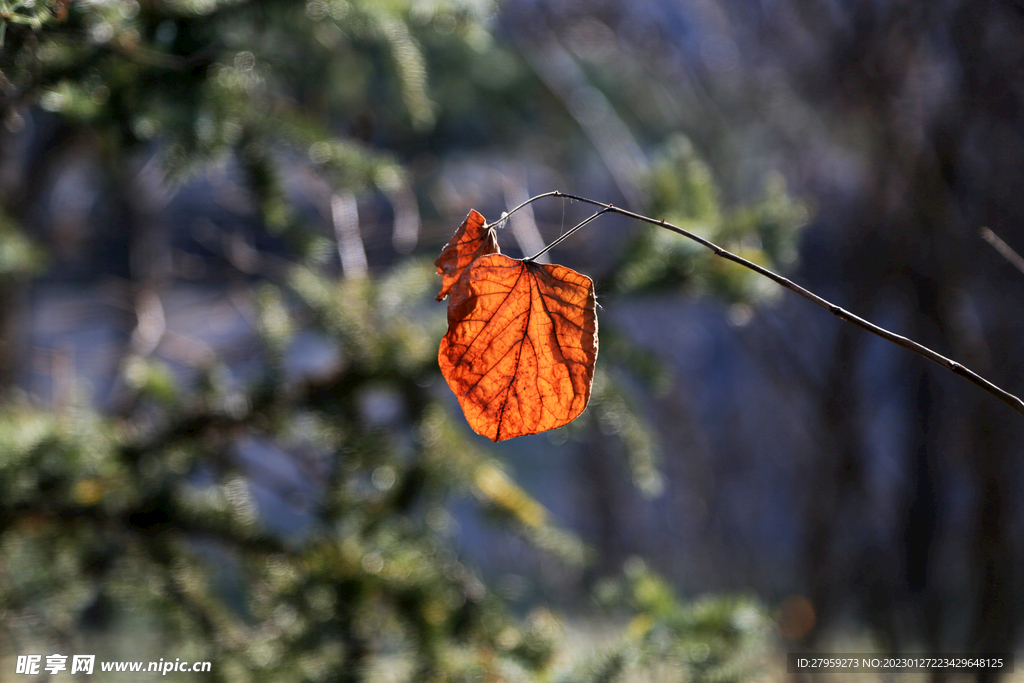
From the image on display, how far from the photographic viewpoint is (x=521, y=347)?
1.21ft

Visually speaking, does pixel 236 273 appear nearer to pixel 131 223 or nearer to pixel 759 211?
pixel 131 223

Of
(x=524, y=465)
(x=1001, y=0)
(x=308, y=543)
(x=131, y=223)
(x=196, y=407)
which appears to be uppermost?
(x=524, y=465)

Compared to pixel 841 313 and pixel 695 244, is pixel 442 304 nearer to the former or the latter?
pixel 695 244

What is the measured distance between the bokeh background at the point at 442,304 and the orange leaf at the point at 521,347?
14 cm

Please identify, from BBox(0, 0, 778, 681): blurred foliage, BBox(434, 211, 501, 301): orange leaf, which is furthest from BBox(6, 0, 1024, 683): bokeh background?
BBox(434, 211, 501, 301): orange leaf

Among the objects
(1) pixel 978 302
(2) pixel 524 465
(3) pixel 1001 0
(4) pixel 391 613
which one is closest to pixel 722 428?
(1) pixel 978 302

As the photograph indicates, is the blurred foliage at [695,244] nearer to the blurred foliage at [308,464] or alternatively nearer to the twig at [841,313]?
the blurred foliage at [308,464]

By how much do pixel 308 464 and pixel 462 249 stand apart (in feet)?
2.66

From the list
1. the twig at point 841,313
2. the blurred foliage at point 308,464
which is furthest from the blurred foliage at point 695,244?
the twig at point 841,313

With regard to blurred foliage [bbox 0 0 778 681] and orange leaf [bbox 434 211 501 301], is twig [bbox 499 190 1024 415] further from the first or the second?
blurred foliage [bbox 0 0 778 681]

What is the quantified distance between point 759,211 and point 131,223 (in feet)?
5.07

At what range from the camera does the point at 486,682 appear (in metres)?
0.79

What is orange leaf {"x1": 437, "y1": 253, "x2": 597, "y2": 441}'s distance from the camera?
358 mm

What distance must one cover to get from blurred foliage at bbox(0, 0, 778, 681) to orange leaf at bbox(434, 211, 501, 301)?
47 cm
